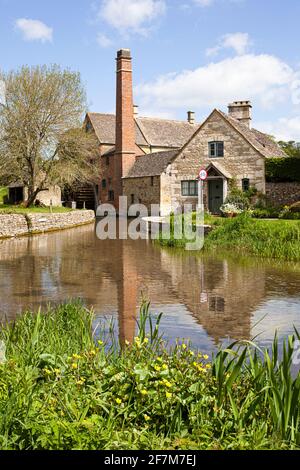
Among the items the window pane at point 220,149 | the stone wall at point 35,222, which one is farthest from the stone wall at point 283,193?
the stone wall at point 35,222

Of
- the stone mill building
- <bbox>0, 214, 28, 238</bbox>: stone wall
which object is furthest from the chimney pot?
<bbox>0, 214, 28, 238</bbox>: stone wall

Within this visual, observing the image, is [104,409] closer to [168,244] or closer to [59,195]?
[168,244]

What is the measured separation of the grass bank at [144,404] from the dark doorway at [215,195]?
3297cm

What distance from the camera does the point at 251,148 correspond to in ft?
122

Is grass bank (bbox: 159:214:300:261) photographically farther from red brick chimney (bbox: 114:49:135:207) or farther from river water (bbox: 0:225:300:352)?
red brick chimney (bbox: 114:49:135:207)

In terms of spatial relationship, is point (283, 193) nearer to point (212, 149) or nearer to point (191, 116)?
point (212, 149)

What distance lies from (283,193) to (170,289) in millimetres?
23700

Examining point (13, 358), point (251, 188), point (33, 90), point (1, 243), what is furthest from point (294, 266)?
point (33, 90)

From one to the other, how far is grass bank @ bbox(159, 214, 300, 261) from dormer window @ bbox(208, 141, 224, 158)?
558 inches

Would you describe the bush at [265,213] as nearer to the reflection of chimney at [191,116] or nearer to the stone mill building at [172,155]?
the stone mill building at [172,155]

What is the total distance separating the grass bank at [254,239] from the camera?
1948 cm

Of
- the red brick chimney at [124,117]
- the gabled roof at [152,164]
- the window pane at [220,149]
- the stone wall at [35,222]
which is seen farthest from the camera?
the red brick chimney at [124,117]

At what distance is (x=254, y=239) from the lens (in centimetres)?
2167
